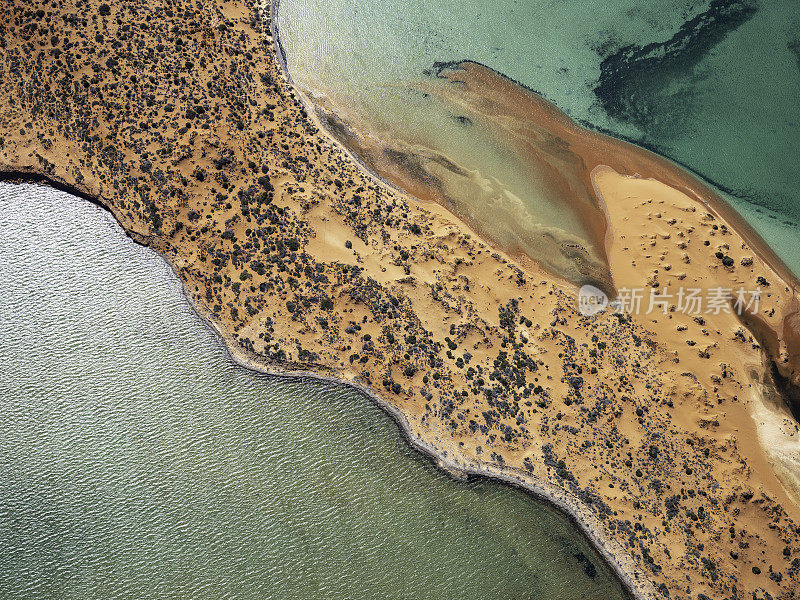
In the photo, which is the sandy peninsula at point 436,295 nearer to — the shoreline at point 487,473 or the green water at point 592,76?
the shoreline at point 487,473

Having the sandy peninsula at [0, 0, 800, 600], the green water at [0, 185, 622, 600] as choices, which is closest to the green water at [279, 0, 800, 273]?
the sandy peninsula at [0, 0, 800, 600]

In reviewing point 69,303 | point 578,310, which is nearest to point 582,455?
point 578,310

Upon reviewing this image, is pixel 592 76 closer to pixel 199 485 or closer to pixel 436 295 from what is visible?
pixel 436 295

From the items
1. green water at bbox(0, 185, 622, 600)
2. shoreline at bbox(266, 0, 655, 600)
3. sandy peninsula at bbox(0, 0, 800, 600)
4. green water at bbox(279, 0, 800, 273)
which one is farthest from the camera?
green water at bbox(279, 0, 800, 273)

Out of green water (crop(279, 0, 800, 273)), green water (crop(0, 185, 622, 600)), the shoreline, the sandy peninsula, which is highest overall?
green water (crop(279, 0, 800, 273))

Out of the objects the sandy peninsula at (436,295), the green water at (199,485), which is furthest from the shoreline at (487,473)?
the green water at (199,485)

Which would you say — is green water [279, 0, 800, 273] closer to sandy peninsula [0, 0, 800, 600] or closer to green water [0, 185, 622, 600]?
sandy peninsula [0, 0, 800, 600]

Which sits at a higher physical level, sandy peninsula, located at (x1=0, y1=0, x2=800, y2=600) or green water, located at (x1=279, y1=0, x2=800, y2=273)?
green water, located at (x1=279, y1=0, x2=800, y2=273)

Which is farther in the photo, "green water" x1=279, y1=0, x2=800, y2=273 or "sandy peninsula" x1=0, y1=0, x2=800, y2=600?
"green water" x1=279, y1=0, x2=800, y2=273
